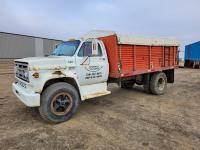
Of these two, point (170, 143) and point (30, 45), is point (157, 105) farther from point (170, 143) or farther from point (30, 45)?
point (30, 45)

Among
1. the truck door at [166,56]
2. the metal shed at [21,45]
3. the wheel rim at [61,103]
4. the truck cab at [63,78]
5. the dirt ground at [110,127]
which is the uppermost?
the metal shed at [21,45]

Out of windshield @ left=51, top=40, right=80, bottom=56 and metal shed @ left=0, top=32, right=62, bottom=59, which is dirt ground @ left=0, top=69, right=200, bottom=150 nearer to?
windshield @ left=51, top=40, right=80, bottom=56

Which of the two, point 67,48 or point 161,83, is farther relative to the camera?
point 161,83

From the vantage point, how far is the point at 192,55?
79.9 feet

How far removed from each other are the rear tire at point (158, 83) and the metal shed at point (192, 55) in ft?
58.9

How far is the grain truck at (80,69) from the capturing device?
463 cm

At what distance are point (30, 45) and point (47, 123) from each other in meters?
18.8

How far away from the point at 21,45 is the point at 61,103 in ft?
59.8

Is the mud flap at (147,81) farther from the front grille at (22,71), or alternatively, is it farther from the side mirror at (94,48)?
the front grille at (22,71)

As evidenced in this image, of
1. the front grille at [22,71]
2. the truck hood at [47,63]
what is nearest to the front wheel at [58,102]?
the truck hood at [47,63]

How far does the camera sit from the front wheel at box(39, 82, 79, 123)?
465 centimetres

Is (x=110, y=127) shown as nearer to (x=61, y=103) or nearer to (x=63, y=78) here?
(x=61, y=103)

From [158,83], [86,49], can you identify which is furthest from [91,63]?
[158,83]

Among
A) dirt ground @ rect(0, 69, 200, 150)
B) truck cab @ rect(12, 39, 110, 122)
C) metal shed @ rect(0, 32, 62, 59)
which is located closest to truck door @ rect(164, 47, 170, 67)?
dirt ground @ rect(0, 69, 200, 150)
